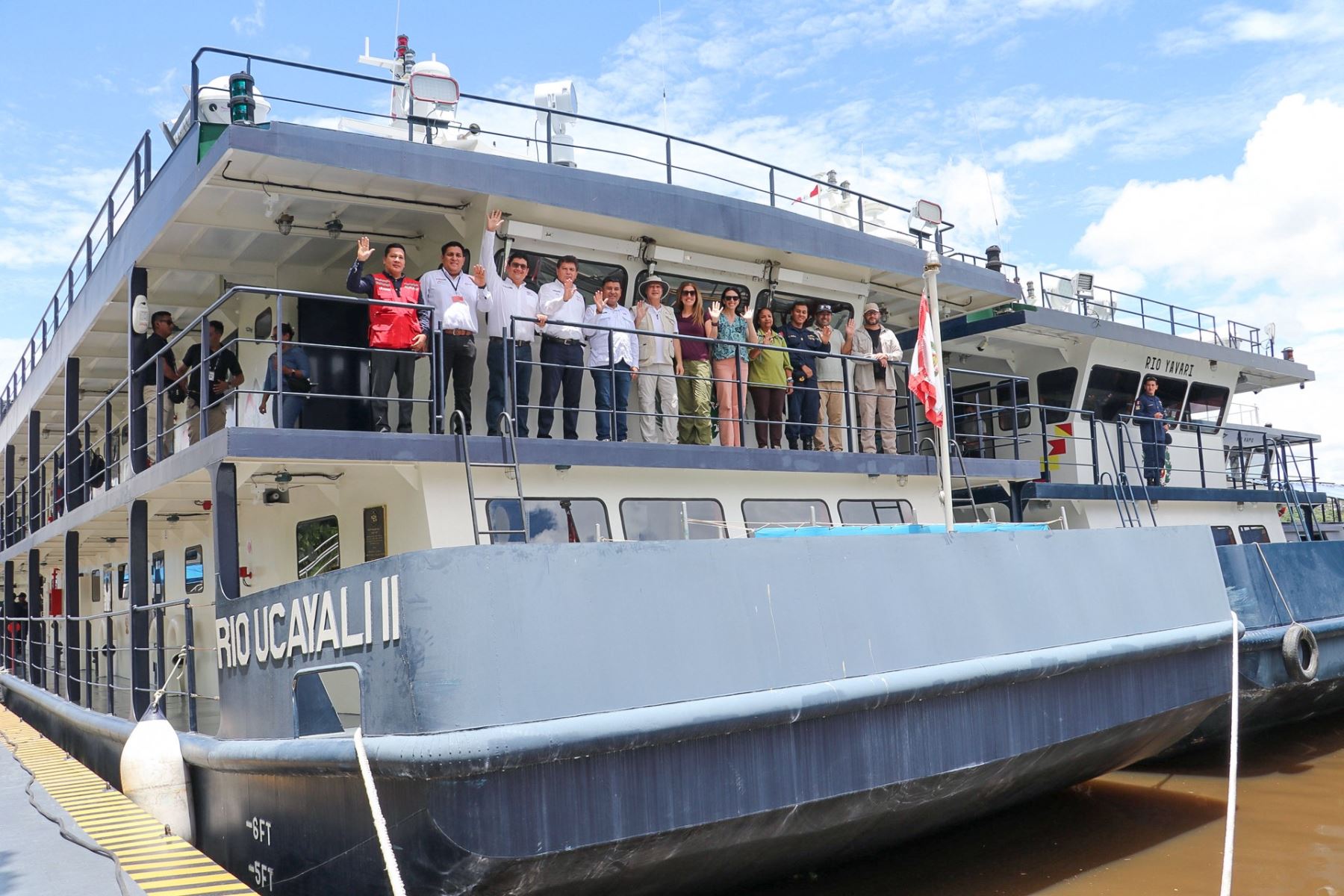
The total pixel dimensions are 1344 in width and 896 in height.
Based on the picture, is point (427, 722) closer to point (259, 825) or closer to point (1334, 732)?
point (259, 825)

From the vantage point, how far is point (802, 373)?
30.2 feet

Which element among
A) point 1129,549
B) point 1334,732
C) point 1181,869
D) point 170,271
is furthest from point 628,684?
point 1334,732

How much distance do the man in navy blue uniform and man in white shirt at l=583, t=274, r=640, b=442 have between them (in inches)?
292

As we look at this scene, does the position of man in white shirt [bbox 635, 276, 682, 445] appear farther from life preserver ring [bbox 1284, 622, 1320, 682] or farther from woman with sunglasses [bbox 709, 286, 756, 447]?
life preserver ring [bbox 1284, 622, 1320, 682]

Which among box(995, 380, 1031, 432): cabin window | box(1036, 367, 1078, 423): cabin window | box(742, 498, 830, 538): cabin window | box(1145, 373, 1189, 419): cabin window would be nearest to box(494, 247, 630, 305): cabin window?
box(742, 498, 830, 538): cabin window

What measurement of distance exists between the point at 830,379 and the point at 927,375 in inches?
122

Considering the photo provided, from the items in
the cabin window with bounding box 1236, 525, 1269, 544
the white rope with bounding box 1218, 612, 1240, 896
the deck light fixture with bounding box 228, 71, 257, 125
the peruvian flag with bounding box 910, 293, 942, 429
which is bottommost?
the white rope with bounding box 1218, 612, 1240, 896

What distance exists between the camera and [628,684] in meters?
4.84

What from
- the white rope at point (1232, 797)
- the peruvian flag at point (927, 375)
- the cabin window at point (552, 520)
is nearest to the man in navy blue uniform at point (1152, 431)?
A: the white rope at point (1232, 797)

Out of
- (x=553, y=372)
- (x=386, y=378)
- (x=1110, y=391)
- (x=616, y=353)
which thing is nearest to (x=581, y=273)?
(x=616, y=353)

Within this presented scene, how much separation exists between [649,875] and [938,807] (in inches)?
72.7

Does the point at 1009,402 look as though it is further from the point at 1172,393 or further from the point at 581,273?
A: the point at 581,273

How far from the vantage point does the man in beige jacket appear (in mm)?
9172

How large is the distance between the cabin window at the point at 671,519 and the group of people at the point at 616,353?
0.52m
